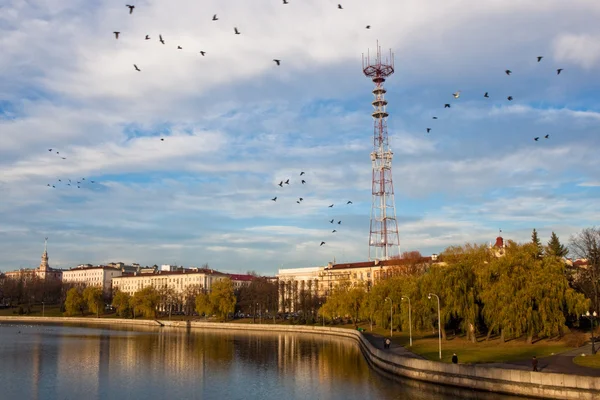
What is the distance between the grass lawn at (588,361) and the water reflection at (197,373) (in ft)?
33.4

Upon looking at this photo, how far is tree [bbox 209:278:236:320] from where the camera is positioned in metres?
143

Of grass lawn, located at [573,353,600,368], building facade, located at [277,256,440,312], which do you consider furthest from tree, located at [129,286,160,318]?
grass lawn, located at [573,353,600,368]

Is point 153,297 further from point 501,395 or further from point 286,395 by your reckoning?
point 501,395

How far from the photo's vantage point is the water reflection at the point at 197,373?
1812 inches

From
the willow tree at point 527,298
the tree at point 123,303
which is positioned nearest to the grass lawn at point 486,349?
the willow tree at point 527,298

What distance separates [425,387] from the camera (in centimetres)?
4738

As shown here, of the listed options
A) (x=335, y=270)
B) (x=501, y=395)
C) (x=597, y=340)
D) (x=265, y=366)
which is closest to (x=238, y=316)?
(x=335, y=270)

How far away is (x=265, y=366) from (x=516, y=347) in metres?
28.0

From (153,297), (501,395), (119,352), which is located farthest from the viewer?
(153,297)

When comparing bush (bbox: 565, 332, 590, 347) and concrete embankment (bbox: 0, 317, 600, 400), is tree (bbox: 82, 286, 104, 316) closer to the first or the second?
concrete embankment (bbox: 0, 317, 600, 400)

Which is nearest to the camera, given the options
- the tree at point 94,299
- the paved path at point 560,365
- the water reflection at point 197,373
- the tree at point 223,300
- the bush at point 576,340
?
the paved path at point 560,365

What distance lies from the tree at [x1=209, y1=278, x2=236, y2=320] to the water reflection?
51.7 metres

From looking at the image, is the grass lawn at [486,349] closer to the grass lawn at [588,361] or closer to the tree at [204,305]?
the grass lawn at [588,361]

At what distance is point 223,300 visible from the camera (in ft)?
470
